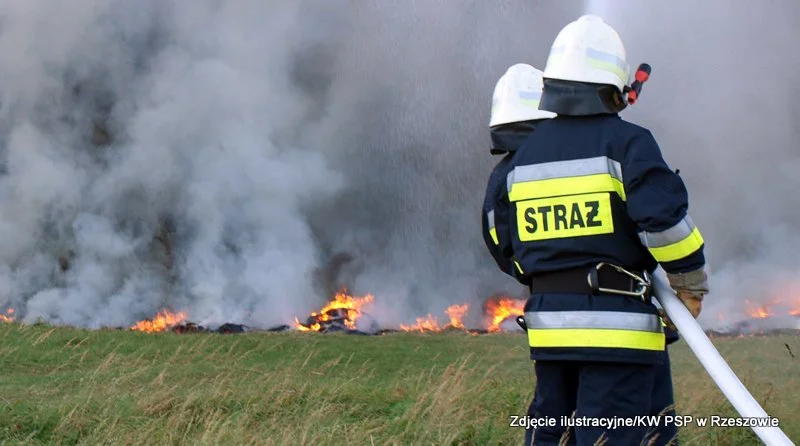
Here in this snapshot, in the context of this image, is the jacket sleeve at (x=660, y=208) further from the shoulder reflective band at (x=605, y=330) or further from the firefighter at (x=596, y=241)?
the shoulder reflective band at (x=605, y=330)

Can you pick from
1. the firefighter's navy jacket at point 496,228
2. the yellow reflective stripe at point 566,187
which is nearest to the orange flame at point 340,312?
the firefighter's navy jacket at point 496,228

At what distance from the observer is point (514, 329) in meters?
15.6

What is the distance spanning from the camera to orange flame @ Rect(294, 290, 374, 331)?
1525 cm

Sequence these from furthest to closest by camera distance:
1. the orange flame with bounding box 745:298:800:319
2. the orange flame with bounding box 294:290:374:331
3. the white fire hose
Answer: the orange flame with bounding box 745:298:800:319 < the orange flame with bounding box 294:290:374:331 < the white fire hose

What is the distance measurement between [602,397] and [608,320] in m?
0.28

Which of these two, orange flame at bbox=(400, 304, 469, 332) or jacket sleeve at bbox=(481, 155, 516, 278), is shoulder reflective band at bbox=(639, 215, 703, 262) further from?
orange flame at bbox=(400, 304, 469, 332)

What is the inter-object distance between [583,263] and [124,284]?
639 inches

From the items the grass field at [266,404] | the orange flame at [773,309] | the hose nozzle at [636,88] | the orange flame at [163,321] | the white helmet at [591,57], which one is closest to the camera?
the white helmet at [591,57]

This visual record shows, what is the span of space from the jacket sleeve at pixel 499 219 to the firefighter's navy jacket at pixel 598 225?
0.27m

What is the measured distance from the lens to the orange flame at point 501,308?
60.7ft

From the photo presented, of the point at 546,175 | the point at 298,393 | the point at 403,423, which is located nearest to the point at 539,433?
the point at 546,175

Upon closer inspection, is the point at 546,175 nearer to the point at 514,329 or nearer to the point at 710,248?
the point at 514,329

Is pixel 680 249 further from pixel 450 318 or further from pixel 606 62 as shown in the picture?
pixel 450 318

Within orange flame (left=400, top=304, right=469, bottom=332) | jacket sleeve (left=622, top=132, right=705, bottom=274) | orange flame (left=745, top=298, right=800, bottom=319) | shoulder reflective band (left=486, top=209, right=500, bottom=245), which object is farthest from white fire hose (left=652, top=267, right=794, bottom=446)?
orange flame (left=745, top=298, right=800, bottom=319)
